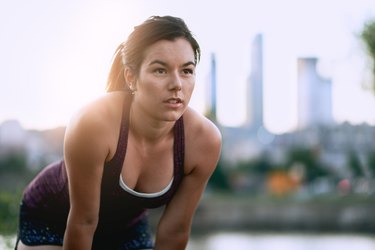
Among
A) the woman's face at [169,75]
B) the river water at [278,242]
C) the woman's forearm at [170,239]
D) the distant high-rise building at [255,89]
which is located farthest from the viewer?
the distant high-rise building at [255,89]

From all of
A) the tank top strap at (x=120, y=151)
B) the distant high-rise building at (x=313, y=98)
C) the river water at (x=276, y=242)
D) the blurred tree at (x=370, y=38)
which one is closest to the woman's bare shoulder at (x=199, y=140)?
the tank top strap at (x=120, y=151)

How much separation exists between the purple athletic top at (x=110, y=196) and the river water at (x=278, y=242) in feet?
79.2

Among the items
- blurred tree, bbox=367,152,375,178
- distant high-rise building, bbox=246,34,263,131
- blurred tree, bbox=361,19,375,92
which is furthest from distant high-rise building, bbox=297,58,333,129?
blurred tree, bbox=361,19,375,92

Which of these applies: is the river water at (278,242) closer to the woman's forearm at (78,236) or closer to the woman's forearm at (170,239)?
the woman's forearm at (170,239)

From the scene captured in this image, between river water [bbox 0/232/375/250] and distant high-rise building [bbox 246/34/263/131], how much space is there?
101625mm

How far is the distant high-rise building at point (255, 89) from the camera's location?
14300 cm

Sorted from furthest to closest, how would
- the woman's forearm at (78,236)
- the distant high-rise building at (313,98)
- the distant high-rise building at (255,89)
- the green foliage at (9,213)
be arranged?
1. the distant high-rise building at (313,98)
2. the distant high-rise building at (255,89)
3. the green foliage at (9,213)
4. the woman's forearm at (78,236)

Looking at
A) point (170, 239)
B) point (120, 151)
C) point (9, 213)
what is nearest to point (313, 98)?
point (9, 213)

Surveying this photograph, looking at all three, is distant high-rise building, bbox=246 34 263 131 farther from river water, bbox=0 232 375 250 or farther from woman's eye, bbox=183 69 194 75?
woman's eye, bbox=183 69 194 75

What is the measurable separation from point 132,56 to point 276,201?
45.8 metres

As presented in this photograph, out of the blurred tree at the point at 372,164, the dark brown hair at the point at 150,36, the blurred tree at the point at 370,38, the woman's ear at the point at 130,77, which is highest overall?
the blurred tree at the point at 370,38

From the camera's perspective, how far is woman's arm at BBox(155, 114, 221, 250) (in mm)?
2939

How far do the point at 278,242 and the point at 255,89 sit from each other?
11718 centimetres

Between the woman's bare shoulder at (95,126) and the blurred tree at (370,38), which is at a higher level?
the blurred tree at (370,38)
